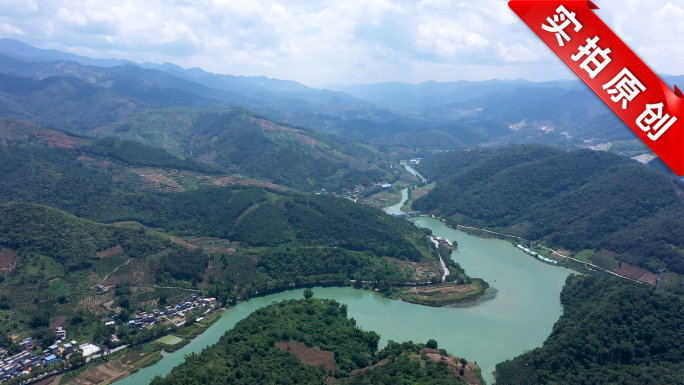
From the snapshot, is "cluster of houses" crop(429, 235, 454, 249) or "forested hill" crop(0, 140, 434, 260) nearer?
"forested hill" crop(0, 140, 434, 260)

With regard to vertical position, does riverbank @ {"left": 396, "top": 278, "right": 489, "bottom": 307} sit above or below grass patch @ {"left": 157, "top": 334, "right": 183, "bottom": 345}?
above

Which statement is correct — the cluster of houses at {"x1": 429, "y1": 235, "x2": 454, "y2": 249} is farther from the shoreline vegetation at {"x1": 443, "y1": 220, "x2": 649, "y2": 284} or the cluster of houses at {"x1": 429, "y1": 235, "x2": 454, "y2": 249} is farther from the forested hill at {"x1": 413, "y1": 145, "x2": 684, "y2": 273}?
the forested hill at {"x1": 413, "y1": 145, "x2": 684, "y2": 273}

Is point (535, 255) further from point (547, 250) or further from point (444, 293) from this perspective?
point (444, 293)

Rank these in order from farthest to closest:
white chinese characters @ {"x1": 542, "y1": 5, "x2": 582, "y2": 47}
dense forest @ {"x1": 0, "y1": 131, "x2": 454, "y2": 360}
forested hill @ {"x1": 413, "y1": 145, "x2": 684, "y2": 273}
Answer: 1. forested hill @ {"x1": 413, "y1": 145, "x2": 684, "y2": 273}
2. dense forest @ {"x1": 0, "y1": 131, "x2": 454, "y2": 360}
3. white chinese characters @ {"x1": 542, "y1": 5, "x2": 582, "y2": 47}

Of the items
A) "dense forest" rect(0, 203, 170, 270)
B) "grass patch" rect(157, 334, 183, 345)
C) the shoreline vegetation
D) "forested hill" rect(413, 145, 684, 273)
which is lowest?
"grass patch" rect(157, 334, 183, 345)

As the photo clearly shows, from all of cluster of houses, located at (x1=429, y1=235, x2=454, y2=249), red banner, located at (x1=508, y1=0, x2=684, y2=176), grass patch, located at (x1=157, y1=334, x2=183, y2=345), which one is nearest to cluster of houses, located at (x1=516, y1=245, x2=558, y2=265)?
cluster of houses, located at (x1=429, y1=235, x2=454, y2=249)

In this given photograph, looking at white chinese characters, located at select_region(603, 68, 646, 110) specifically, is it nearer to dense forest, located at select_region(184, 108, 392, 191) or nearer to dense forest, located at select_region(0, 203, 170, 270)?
dense forest, located at select_region(0, 203, 170, 270)

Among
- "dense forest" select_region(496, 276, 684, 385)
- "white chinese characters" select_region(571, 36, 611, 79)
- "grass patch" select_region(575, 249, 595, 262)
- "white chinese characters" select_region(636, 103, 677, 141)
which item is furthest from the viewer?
"grass patch" select_region(575, 249, 595, 262)

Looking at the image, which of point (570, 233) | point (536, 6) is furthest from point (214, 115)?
point (536, 6)
